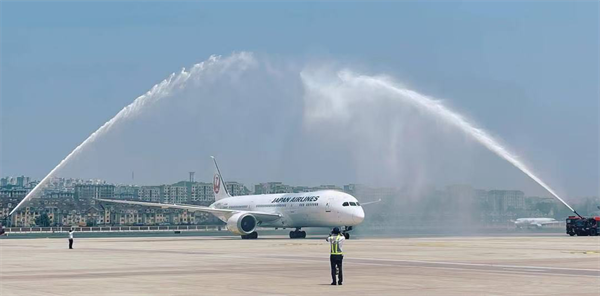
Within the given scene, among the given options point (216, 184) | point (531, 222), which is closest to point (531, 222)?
point (531, 222)

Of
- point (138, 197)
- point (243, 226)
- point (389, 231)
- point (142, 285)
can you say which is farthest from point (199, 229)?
point (142, 285)

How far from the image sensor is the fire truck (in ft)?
261

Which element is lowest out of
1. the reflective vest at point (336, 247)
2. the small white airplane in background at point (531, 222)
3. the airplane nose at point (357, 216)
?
the small white airplane in background at point (531, 222)

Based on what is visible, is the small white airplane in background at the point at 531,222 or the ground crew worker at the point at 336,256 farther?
the small white airplane in background at the point at 531,222

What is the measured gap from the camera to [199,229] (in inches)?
6038

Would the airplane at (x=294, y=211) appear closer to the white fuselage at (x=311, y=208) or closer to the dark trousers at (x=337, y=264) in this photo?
the white fuselage at (x=311, y=208)

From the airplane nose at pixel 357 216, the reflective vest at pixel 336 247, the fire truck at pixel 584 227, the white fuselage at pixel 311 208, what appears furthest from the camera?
the fire truck at pixel 584 227

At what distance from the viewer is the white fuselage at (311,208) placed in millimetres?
76750

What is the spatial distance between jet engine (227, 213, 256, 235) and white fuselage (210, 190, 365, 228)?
3562 millimetres

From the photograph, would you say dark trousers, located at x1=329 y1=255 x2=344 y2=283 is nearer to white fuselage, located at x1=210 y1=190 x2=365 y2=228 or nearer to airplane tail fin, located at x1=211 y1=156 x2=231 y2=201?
white fuselage, located at x1=210 y1=190 x2=365 y2=228

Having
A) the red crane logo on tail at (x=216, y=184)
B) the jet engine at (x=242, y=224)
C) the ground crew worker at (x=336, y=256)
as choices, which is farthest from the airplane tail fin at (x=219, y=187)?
the ground crew worker at (x=336, y=256)

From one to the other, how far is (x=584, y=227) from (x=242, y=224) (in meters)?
32.5

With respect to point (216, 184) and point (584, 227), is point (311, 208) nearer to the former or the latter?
point (584, 227)

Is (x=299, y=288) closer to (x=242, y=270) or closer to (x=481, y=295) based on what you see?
(x=481, y=295)
